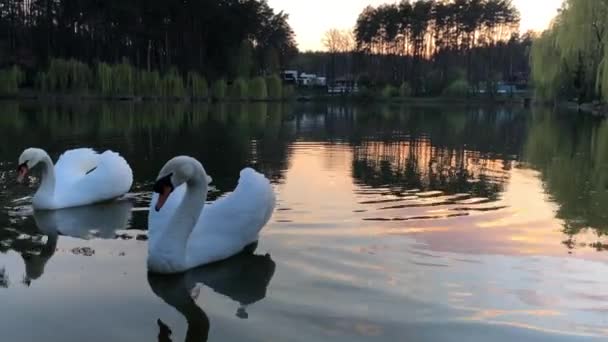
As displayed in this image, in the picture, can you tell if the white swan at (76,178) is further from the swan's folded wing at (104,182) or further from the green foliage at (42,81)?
the green foliage at (42,81)

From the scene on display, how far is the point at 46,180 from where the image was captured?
8258mm

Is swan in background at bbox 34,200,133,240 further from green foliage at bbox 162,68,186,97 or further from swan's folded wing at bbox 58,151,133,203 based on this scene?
green foliage at bbox 162,68,186,97

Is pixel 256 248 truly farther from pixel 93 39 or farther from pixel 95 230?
pixel 93 39

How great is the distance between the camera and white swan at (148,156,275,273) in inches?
220

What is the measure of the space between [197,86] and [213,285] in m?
46.9

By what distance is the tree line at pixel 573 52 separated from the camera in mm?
36969

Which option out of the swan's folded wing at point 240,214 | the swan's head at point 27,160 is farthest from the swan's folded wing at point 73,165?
the swan's folded wing at point 240,214

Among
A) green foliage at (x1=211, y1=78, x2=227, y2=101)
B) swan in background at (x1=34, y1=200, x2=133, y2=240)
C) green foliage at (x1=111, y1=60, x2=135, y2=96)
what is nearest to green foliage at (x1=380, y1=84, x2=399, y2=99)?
green foliage at (x1=211, y1=78, x2=227, y2=101)

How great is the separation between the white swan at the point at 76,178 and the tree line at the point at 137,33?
45372 millimetres

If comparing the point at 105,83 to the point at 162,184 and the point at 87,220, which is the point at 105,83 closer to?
the point at 87,220

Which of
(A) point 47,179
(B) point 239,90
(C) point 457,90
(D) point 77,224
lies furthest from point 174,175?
(C) point 457,90

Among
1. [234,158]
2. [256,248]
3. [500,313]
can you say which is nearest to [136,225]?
[256,248]

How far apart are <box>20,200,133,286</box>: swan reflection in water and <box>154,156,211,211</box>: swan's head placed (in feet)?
5.11

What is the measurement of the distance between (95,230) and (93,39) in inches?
2034
